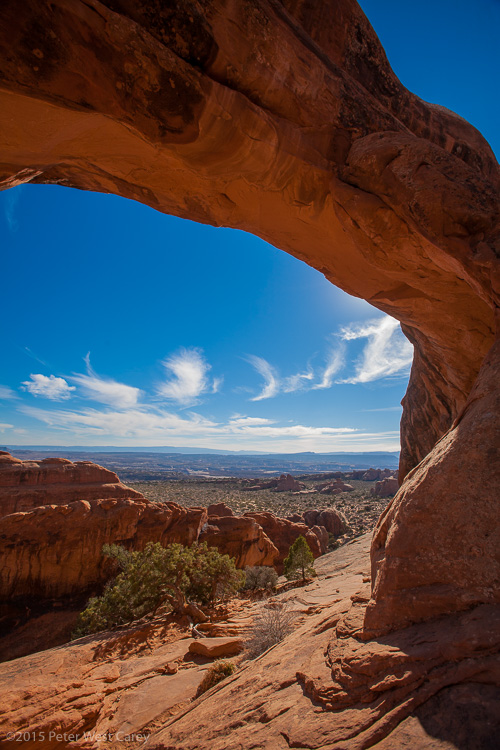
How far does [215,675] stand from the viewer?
6.64m

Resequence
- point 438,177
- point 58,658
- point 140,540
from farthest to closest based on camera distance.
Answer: point 140,540 < point 58,658 < point 438,177

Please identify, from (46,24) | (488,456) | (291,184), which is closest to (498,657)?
(488,456)

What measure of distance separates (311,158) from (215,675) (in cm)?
1229

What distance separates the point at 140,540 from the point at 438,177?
27106 mm

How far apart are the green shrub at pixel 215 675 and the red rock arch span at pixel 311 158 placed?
4.18 meters

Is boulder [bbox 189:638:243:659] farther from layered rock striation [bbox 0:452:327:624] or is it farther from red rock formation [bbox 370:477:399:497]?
red rock formation [bbox 370:477:399:497]

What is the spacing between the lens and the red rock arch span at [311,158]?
4.80m

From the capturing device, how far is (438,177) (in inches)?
276

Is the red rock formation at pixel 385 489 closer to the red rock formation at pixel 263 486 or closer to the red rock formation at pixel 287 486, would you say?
the red rock formation at pixel 287 486

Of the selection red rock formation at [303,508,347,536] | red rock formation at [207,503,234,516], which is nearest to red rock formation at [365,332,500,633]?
red rock formation at [207,503,234,516]

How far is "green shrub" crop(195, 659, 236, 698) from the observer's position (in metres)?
6.50

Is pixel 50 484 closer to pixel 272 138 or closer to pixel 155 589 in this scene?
pixel 155 589

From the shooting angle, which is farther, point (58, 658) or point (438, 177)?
point (58, 658)

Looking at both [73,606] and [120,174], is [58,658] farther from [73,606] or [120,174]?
[120,174]
